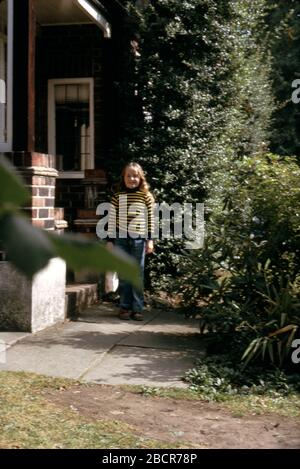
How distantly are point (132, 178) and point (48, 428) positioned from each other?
351 cm

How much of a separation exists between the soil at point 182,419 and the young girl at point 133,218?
2.25 m

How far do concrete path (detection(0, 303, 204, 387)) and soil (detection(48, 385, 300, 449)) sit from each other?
0.35 meters

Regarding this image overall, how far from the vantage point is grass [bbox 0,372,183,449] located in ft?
11.3

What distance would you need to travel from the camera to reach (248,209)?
5.97 m

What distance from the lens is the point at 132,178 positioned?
6.75 m

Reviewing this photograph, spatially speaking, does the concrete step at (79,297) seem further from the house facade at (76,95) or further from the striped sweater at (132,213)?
the striped sweater at (132,213)

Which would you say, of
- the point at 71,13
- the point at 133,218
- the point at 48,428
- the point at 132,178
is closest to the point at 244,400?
the point at 48,428

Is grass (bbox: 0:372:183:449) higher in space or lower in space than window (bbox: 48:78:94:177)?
lower

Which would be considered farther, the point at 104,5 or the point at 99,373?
the point at 104,5

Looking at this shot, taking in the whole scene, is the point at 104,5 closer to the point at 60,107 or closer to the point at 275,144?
the point at 60,107

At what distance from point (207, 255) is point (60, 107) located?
12.6 feet

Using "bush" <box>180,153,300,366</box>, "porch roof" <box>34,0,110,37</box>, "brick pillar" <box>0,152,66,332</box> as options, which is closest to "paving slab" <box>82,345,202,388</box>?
"bush" <box>180,153,300,366</box>

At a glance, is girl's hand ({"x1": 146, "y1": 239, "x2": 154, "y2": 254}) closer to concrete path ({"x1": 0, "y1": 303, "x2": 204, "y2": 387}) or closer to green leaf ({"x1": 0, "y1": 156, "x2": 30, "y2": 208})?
concrete path ({"x1": 0, "y1": 303, "x2": 204, "y2": 387})

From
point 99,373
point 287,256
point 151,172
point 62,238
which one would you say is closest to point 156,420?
point 99,373
